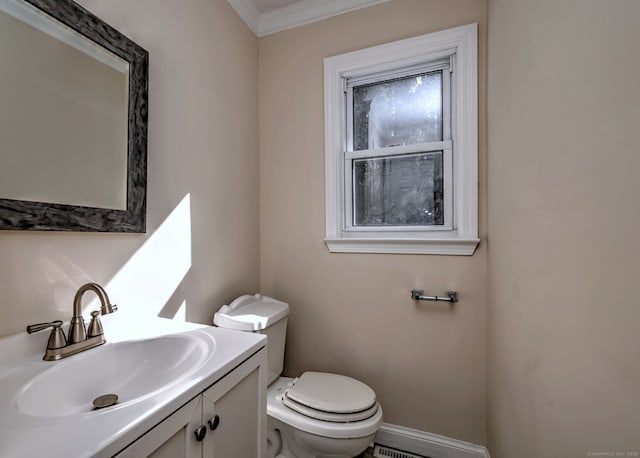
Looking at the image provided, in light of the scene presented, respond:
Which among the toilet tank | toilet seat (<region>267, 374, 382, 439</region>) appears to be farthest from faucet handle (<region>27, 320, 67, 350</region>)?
toilet seat (<region>267, 374, 382, 439</region>)

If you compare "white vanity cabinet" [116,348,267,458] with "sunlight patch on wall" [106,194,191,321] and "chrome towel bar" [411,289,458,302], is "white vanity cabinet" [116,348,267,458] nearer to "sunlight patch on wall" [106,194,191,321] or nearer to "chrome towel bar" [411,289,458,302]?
"sunlight patch on wall" [106,194,191,321]

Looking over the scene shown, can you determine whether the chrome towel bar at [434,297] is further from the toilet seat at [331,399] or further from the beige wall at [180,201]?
the beige wall at [180,201]

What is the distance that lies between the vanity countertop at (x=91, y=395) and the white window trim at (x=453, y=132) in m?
0.89

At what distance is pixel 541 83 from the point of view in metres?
0.75

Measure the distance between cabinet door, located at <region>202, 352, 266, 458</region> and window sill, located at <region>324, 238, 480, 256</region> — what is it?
0.85m

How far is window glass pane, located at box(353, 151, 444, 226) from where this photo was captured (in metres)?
1.48

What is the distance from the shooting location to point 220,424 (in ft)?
2.21

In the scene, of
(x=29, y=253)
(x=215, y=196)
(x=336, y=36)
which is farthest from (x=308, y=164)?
(x=29, y=253)

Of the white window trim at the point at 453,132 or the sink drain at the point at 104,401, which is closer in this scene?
the sink drain at the point at 104,401

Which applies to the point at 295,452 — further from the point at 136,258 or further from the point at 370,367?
the point at 136,258

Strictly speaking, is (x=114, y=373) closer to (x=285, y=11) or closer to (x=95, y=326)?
(x=95, y=326)

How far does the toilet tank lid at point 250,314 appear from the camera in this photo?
1227mm

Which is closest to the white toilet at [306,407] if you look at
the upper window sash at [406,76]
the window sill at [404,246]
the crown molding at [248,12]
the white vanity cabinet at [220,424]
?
the white vanity cabinet at [220,424]

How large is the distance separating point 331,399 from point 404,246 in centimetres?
80
